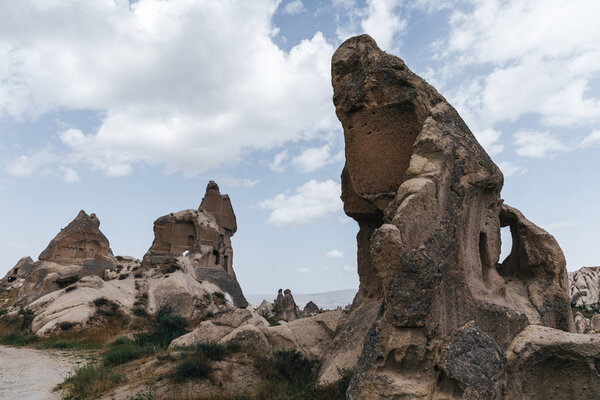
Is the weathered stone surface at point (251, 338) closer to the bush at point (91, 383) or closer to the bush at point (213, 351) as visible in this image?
the bush at point (213, 351)

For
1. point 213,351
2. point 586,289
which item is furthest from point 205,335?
point 586,289

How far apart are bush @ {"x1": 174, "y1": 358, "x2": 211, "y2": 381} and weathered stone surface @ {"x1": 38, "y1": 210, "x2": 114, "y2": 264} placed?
27.2 metres

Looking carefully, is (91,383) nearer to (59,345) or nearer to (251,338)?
(251,338)

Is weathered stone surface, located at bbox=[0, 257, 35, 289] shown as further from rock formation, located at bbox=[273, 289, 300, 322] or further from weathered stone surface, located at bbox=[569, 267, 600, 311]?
weathered stone surface, located at bbox=[569, 267, 600, 311]

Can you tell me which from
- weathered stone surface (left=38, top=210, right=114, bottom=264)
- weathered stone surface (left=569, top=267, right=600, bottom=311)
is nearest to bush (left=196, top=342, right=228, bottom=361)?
weathered stone surface (left=38, top=210, right=114, bottom=264)

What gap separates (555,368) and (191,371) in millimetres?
5211

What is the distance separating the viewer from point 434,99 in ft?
24.3

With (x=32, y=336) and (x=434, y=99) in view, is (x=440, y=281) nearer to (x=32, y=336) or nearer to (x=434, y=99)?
(x=434, y=99)

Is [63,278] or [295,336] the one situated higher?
[63,278]

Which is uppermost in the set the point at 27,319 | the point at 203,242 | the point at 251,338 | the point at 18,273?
the point at 203,242

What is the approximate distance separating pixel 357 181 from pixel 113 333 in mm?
13334

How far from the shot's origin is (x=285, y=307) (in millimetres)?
32188

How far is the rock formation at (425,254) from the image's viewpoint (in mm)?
4626

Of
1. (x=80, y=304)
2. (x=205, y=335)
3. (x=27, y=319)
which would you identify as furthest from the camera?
(x=80, y=304)
